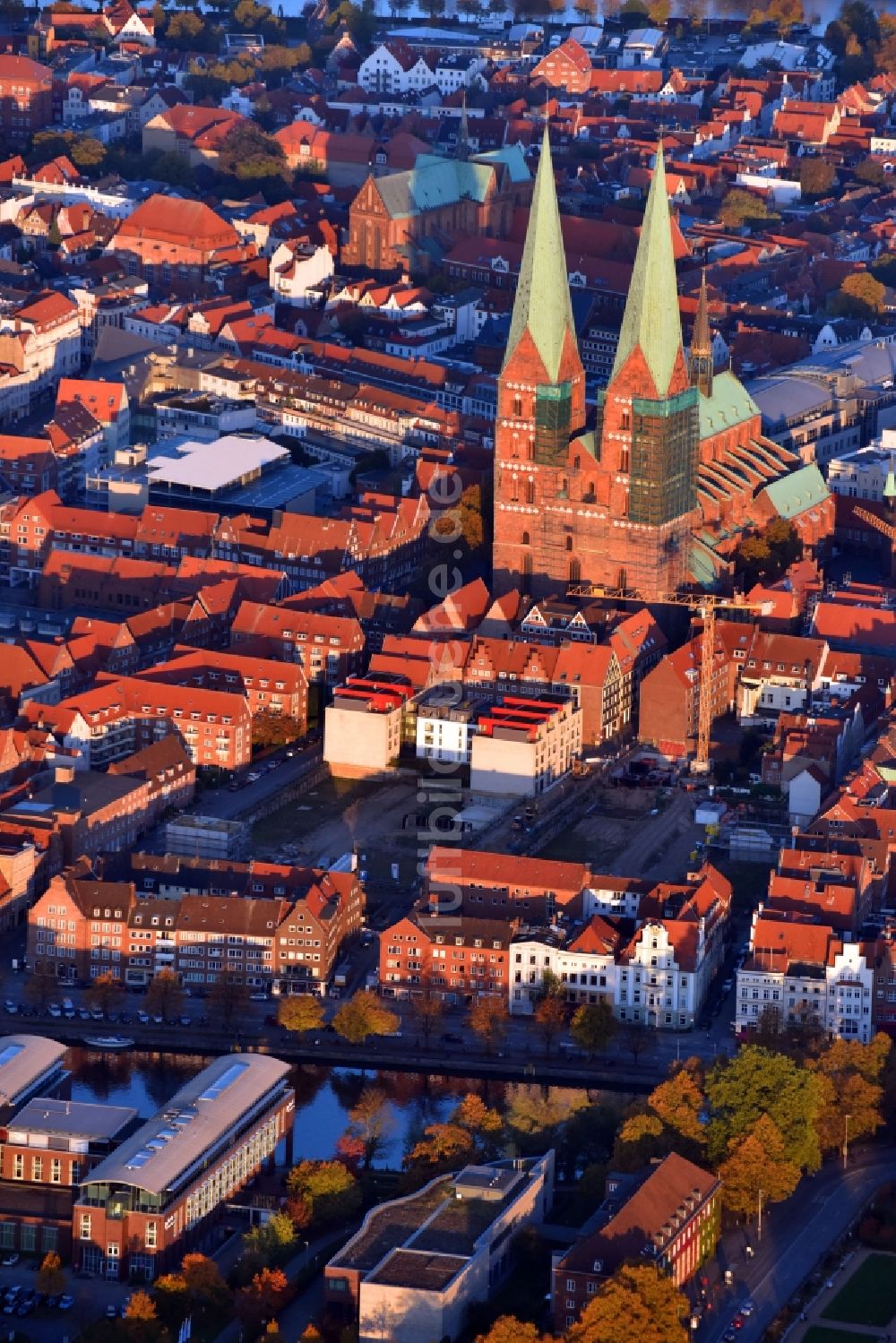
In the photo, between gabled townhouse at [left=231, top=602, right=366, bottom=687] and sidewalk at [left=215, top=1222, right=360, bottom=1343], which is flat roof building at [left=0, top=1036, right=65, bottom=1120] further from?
gabled townhouse at [left=231, top=602, right=366, bottom=687]

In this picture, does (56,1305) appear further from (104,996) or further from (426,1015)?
(426,1015)

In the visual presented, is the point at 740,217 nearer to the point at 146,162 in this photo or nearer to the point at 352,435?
the point at 146,162

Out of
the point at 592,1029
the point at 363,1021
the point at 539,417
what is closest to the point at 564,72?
the point at 539,417

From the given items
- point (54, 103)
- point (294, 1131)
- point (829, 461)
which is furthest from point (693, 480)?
point (54, 103)

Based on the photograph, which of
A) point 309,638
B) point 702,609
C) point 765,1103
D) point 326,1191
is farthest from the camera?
point 309,638

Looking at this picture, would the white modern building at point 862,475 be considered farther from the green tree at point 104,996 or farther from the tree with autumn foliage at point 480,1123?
the tree with autumn foliage at point 480,1123
